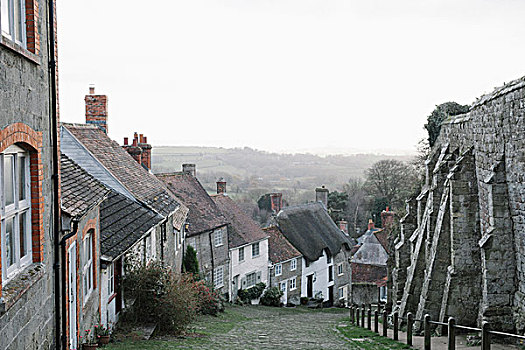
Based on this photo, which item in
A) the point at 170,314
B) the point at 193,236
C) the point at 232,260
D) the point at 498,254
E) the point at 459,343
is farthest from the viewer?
the point at 232,260

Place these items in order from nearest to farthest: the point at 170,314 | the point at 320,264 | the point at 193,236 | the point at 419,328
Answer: the point at 170,314 < the point at 419,328 < the point at 193,236 < the point at 320,264

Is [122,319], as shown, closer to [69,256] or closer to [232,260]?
[69,256]

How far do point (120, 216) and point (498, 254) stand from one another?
9.85 metres

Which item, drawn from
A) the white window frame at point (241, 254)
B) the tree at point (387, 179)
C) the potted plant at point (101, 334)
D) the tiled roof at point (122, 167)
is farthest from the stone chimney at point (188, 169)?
the tree at point (387, 179)

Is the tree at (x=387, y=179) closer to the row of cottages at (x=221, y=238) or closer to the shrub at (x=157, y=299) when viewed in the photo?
the row of cottages at (x=221, y=238)

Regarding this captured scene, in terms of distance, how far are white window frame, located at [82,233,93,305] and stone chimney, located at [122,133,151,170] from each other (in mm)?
13085

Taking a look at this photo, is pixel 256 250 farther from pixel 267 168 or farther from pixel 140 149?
pixel 267 168

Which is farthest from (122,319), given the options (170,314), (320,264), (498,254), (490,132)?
(320,264)

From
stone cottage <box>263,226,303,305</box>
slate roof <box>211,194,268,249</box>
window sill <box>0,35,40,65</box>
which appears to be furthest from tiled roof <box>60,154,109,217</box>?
stone cottage <box>263,226,303,305</box>

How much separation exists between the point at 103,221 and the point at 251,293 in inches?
783

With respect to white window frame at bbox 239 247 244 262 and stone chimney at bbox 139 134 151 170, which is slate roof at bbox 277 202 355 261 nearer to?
white window frame at bbox 239 247 244 262

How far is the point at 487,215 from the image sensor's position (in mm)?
13625

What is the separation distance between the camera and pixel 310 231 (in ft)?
132

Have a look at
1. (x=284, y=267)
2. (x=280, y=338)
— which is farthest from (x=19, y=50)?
(x=284, y=267)
